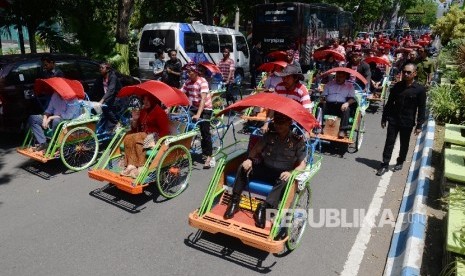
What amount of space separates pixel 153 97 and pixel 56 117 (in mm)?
1983

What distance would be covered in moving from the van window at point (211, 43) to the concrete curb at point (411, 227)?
29.5 ft

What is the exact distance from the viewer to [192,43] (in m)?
13.3

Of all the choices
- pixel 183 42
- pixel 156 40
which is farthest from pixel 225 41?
pixel 156 40

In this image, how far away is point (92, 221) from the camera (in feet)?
16.4

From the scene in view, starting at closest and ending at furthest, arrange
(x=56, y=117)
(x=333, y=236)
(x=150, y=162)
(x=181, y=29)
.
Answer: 1. (x=333, y=236)
2. (x=150, y=162)
3. (x=56, y=117)
4. (x=181, y=29)

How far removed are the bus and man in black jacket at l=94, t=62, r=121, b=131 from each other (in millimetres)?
11567

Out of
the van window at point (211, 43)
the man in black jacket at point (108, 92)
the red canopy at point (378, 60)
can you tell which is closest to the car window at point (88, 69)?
the man in black jacket at point (108, 92)

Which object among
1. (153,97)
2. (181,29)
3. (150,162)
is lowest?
(150,162)

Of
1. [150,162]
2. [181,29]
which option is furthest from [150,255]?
[181,29]

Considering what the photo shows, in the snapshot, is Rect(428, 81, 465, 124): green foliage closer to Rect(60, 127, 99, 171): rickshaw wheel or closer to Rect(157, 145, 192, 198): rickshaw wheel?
Rect(157, 145, 192, 198): rickshaw wheel

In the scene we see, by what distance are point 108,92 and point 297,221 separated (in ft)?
15.1

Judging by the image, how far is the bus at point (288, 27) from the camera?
57.4 ft

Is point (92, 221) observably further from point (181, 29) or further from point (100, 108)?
point (181, 29)

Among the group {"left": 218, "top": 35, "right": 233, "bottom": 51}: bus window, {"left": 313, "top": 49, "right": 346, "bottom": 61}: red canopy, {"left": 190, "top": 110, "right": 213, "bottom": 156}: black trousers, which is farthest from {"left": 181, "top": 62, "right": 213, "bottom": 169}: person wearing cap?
{"left": 218, "top": 35, "right": 233, "bottom": 51}: bus window
